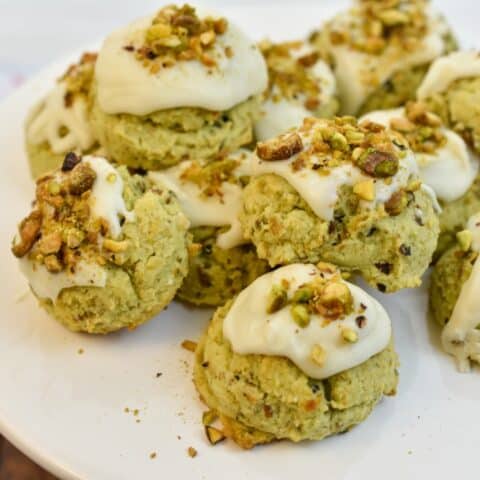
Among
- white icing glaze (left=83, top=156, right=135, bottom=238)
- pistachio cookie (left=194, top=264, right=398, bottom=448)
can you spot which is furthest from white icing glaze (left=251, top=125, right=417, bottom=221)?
white icing glaze (left=83, top=156, right=135, bottom=238)

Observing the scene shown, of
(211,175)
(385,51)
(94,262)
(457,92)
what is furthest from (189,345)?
(385,51)

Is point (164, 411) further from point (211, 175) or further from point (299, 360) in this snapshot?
point (211, 175)

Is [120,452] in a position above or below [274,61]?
below

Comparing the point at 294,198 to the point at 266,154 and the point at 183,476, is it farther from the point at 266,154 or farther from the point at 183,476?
the point at 183,476

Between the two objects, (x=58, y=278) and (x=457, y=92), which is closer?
(x=58, y=278)

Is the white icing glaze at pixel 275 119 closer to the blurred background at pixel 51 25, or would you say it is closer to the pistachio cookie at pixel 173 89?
the pistachio cookie at pixel 173 89

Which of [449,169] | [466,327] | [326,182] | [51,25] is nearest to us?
[326,182]

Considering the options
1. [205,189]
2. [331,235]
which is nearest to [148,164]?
[205,189]
